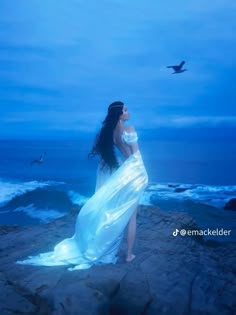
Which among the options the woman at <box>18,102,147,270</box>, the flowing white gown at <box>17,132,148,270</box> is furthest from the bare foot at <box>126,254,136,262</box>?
the flowing white gown at <box>17,132,148,270</box>

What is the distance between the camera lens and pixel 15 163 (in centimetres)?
1272

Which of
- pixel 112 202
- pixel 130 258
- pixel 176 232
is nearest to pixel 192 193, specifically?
pixel 176 232

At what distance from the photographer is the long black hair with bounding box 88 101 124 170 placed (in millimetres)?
3357

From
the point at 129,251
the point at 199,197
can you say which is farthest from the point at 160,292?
the point at 199,197

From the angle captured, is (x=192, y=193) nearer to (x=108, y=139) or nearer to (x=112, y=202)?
(x=112, y=202)

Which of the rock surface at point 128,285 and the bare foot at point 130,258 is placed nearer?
the rock surface at point 128,285

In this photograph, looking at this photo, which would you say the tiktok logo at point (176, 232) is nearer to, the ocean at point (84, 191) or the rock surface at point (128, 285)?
the rock surface at point (128, 285)

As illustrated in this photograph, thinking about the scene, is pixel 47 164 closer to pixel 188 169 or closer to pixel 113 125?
pixel 188 169

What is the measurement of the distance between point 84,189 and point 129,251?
945 cm

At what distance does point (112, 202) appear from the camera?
351 cm

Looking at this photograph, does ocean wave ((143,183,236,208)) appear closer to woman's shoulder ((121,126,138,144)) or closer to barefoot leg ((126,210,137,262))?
barefoot leg ((126,210,137,262))

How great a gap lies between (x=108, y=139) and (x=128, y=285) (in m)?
1.39

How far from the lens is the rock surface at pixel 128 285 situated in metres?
2.77

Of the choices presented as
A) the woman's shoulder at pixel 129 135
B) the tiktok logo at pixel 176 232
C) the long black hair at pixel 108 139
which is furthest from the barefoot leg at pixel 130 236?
the tiktok logo at pixel 176 232
